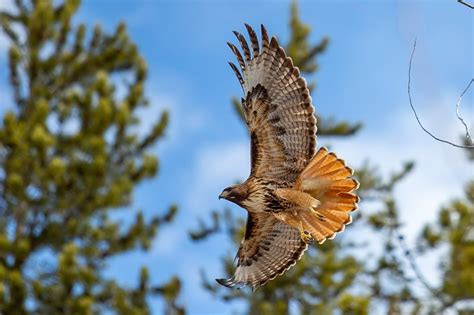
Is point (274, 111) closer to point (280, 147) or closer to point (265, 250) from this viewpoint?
point (280, 147)

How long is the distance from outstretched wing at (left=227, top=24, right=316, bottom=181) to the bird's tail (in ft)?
0.52

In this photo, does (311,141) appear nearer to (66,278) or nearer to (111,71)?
(66,278)

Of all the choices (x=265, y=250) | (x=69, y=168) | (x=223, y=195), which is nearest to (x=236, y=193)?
(x=223, y=195)

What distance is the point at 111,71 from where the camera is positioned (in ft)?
69.8

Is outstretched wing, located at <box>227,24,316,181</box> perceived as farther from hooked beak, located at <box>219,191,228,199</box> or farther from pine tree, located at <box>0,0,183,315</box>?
pine tree, located at <box>0,0,183,315</box>

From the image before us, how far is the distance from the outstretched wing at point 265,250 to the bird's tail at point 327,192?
1.40 ft

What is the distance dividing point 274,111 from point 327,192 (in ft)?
1.96

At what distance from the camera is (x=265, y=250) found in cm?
563

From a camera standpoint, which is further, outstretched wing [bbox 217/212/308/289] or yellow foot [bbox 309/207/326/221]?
outstretched wing [bbox 217/212/308/289]

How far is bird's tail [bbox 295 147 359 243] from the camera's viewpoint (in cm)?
483

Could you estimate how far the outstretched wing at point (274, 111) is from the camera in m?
5.07

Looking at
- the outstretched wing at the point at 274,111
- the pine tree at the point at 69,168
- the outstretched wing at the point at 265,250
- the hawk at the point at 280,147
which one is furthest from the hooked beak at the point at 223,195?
the pine tree at the point at 69,168

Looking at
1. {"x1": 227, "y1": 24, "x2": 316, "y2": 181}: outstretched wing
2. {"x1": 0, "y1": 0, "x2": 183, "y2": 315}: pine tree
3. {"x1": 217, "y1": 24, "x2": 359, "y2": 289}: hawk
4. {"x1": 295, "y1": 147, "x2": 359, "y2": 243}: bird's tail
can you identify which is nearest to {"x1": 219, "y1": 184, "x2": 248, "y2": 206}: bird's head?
{"x1": 217, "y1": 24, "x2": 359, "y2": 289}: hawk

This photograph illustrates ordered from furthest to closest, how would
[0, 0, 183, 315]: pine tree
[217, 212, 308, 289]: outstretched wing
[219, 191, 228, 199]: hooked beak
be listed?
1. [0, 0, 183, 315]: pine tree
2. [217, 212, 308, 289]: outstretched wing
3. [219, 191, 228, 199]: hooked beak
